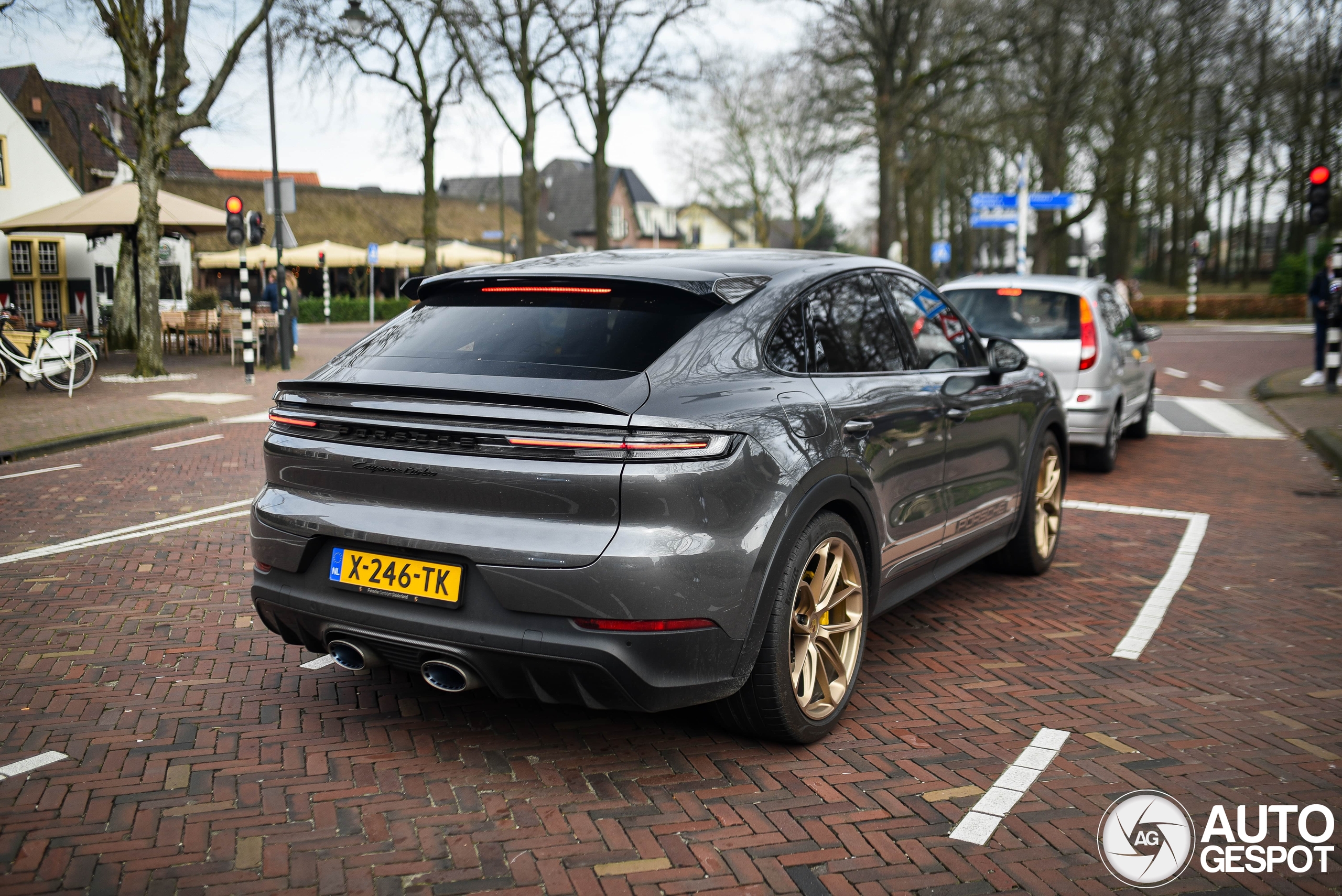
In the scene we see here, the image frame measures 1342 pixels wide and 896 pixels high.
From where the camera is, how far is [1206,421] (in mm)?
13617

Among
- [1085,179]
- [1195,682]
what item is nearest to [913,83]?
[1085,179]

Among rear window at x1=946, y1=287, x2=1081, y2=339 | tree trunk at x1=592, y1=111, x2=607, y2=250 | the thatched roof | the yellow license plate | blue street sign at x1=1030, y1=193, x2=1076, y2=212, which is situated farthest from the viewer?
the thatched roof

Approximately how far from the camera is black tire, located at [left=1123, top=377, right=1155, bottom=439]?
39.0 feet

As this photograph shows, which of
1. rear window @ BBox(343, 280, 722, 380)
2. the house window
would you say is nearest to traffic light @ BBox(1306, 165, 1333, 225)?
rear window @ BBox(343, 280, 722, 380)

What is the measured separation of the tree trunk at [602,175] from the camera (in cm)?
2902

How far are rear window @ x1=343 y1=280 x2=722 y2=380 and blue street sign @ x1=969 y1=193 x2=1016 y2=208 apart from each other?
22083mm

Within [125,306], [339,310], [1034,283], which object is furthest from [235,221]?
[339,310]

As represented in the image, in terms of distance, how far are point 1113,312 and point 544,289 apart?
26.0ft

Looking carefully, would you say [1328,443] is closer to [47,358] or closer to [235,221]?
[235,221]

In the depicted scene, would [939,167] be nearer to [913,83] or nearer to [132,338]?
[913,83]

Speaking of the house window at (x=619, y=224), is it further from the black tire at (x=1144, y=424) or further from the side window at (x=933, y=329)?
the side window at (x=933, y=329)

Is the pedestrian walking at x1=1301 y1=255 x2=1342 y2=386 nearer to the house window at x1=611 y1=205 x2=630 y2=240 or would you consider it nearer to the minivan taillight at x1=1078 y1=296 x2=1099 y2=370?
the minivan taillight at x1=1078 y1=296 x2=1099 y2=370

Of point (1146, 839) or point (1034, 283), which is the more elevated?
Result: point (1034, 283)

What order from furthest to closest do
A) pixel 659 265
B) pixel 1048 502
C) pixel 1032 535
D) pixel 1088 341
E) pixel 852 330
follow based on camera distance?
pixel 1088 341, pixel 1048 502, pixel 1032 535, pixel 852 330, pixel 659 265
